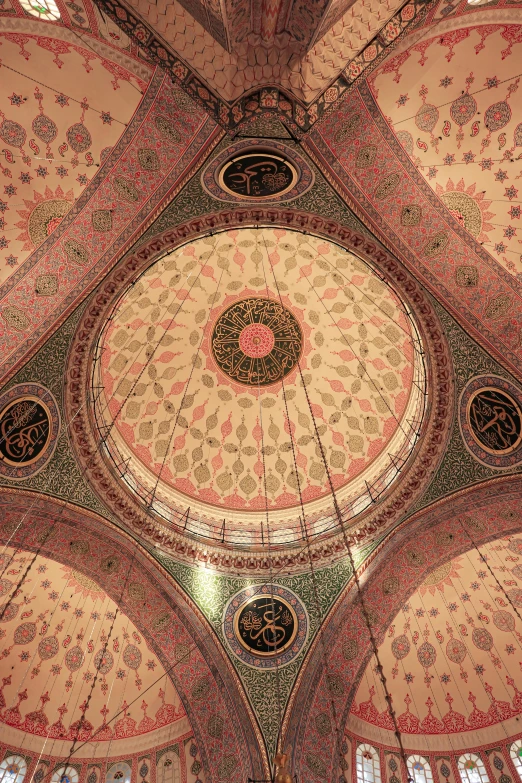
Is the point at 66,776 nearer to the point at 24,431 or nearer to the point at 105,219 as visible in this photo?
the point at 24,431

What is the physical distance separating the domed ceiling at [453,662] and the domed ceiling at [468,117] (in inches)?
213

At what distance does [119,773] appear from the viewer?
898cm

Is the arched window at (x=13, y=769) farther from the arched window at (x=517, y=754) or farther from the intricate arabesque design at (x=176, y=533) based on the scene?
the arched window at (x=517, y=754)

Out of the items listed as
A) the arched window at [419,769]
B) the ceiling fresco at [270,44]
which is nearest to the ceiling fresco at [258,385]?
the ceiling fresco at [270,44]

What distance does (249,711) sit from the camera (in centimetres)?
824

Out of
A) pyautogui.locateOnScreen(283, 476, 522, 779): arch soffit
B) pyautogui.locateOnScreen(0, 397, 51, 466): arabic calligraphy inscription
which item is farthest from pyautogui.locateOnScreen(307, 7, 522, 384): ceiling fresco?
pyautogui.locateOnScreen(0, 397, 51, 466): arabic calligraphy inscription

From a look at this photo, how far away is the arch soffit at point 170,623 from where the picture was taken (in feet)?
26.1

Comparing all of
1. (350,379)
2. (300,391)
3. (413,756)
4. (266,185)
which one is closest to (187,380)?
(300,391)

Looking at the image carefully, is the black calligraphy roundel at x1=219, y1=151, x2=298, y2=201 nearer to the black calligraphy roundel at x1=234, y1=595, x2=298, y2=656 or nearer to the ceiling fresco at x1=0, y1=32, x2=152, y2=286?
the ceiling fresco at x1=0, y1=32, x2=152, y2=286

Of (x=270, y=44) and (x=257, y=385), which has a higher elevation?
(x=257, y=385)

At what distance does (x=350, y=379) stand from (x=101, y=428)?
4.54m

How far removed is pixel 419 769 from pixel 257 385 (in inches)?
279

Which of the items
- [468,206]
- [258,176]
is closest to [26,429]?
[258,176]

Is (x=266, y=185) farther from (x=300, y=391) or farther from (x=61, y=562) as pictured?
(x=61, y=562)
